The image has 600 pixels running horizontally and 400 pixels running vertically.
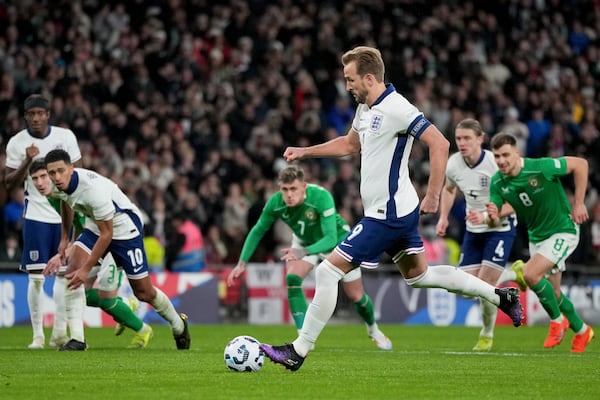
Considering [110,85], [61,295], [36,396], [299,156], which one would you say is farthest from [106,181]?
[110,85]

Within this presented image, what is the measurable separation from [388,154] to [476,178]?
16.0ft

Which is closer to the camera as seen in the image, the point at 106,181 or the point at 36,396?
the point at 36,396

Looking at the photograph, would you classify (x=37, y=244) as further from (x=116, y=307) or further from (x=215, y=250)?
(x=215, y=250)

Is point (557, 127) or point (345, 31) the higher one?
point (345, 31)

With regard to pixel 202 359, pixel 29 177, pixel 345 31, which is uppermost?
pixel 345 31

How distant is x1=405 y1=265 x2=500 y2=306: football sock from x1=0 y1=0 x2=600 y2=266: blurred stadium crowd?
11.1 meters

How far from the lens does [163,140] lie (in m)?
21.9

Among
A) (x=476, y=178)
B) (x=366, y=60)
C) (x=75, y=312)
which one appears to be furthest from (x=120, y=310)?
(x=366, y=60)

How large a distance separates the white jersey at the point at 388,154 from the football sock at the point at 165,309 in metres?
3.50

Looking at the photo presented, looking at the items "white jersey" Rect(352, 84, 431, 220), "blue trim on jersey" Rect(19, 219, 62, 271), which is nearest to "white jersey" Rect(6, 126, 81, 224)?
"blue trim on jersey" Rect(19, 219, 62, 271)

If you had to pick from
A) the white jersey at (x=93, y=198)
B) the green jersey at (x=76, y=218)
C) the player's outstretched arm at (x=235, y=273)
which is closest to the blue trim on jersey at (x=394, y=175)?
the white jersey at (x=93, y=198)

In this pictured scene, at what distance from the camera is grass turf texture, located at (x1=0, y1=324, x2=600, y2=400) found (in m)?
8.32

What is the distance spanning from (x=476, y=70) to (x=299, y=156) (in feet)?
60.3

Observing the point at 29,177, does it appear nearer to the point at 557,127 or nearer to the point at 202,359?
the point at 202,359
